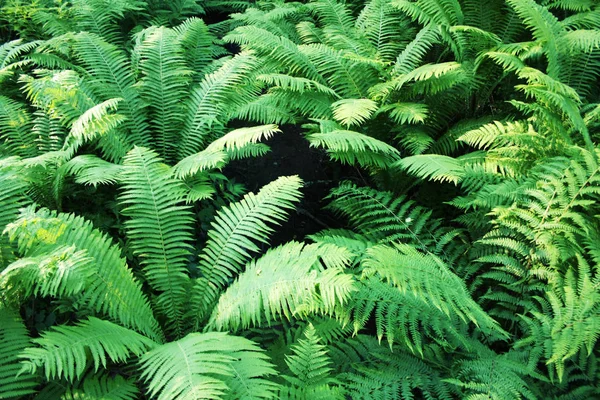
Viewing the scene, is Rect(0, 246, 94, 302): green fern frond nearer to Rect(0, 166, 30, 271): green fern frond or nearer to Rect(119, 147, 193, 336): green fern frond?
Rect(0, 166, 30, 271): green fern frond

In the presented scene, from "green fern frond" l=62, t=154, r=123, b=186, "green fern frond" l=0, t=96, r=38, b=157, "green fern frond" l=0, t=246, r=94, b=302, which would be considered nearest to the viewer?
"green fern frond" l=0, t=246, r=94, b=302

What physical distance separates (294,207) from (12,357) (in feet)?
5.08

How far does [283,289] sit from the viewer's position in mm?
2271

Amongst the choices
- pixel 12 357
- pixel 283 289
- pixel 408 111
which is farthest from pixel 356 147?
pixel 12 357

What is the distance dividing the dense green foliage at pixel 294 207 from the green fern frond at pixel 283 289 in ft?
0.04

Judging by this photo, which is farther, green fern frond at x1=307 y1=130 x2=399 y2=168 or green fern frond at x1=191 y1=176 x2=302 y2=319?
green fern frond at x1=307 y1=130 x2=399 y2=168

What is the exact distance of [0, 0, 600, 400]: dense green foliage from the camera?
2.19m

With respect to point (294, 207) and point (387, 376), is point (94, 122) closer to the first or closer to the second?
point (294, 207)

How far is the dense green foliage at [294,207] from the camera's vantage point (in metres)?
2.19

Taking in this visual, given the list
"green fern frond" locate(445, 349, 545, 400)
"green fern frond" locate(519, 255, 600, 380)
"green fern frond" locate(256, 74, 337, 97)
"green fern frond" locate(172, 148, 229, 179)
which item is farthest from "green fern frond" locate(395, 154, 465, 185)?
"green fern frond" locate(172, 148, 229, 179)

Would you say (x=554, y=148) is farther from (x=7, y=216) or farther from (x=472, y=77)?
(x=7, y=216)

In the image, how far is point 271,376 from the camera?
2.38 metres

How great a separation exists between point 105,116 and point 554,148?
2933 mm

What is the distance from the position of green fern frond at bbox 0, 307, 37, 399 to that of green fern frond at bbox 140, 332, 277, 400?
22.7 inches
